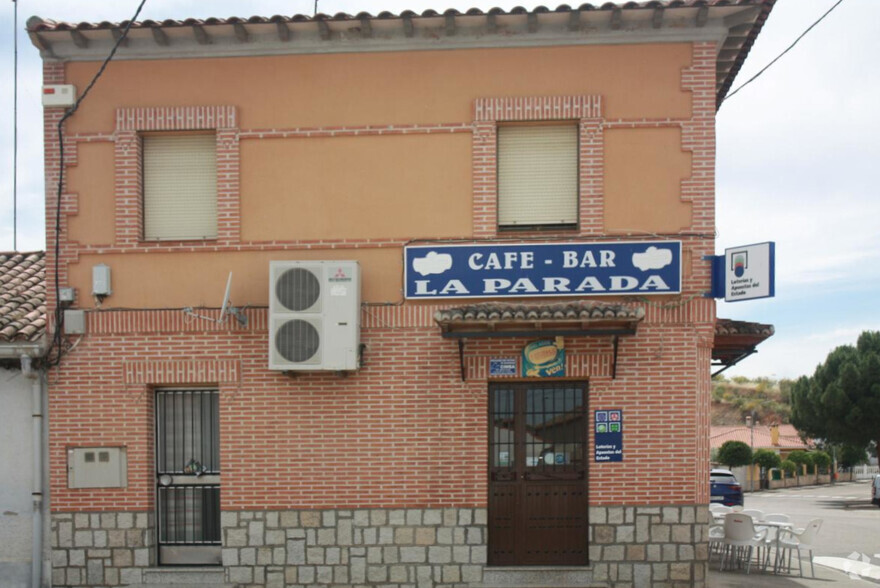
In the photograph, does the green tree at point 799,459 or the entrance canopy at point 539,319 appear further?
the green tree at point 799,459

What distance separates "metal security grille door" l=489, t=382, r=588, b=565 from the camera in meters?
9.52

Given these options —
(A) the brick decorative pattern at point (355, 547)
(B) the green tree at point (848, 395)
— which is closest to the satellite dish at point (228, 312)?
(A) the brick decorative pattern at point (355, 547)

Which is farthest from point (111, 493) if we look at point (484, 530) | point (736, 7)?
point (736, 7)

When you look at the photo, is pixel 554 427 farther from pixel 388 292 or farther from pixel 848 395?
pixel 848 395

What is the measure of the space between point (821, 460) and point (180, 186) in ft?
144

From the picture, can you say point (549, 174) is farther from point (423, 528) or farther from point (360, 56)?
point (423, 528)

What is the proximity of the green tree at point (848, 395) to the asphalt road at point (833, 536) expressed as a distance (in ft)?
9.31

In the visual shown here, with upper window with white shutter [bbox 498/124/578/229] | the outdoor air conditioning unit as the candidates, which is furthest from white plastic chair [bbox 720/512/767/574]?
the outdoor air conditioning unit

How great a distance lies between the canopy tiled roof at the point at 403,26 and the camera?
921cm

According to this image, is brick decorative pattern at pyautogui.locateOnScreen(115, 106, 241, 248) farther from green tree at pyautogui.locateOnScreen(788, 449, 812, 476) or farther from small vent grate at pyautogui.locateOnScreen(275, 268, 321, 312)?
green tree at pyautogui.locateOnScreen(788, 449, 812, 476)

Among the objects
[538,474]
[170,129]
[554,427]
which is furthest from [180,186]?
[538,474]

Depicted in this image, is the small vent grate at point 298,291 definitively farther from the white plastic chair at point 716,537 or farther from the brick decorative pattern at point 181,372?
the white plastic chair at point 716,537

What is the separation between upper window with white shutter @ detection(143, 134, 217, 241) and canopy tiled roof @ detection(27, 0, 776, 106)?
1094 millimetres

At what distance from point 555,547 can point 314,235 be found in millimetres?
4562
